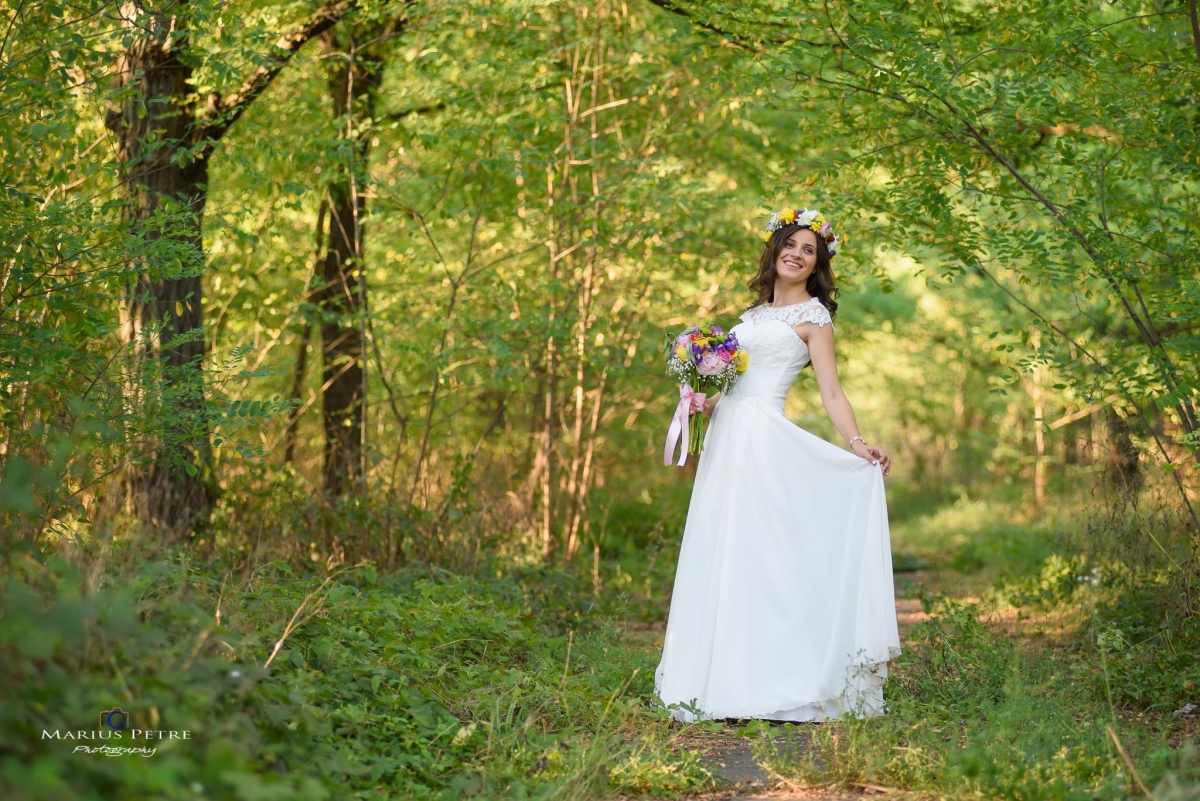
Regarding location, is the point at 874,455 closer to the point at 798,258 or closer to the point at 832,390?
the point at 832,390

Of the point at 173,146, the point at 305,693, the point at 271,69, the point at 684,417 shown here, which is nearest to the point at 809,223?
the point at 684,417

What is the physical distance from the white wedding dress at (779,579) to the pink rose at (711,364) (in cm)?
19

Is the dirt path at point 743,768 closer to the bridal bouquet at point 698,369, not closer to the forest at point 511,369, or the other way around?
the forest at point 511,369

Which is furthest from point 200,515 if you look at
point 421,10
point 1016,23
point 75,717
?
point 1016,23

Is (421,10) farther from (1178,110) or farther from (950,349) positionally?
(950,349)

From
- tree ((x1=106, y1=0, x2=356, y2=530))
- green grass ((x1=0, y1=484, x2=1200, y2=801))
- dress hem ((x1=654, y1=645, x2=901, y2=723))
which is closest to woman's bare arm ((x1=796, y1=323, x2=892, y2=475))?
dress hem ((x1=654, y1=645, x2=901, y2=723))

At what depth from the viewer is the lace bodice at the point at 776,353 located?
5320 millimetres

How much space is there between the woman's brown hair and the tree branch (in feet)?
11.1

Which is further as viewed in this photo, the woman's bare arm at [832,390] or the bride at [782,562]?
→ the woman's bare arm at [832,390]

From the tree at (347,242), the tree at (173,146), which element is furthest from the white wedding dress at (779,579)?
the tree at (347,242)

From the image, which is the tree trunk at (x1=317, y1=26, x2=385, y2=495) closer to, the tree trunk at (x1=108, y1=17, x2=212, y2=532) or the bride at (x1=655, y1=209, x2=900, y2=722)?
the tree trunk at (x1=108, y1=17, x2=212, y2=532)

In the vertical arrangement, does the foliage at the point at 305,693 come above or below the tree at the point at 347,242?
below

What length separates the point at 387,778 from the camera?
3.74 m

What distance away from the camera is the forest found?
145 inches
